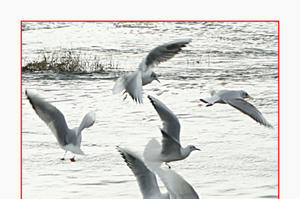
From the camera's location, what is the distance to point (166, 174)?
10.6 ft

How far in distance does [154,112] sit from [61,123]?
3.08 feet

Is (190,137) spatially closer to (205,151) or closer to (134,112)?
(205,151)

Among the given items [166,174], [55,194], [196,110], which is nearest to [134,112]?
[196,110]

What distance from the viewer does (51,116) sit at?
12.0 ft

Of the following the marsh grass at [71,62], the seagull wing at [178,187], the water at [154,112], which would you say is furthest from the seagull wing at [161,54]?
the marsh grass at [71,62]

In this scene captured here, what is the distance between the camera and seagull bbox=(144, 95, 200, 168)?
3395 millimetres

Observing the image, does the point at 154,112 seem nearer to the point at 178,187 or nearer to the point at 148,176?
the point at 148,176

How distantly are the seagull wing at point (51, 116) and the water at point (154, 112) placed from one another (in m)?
0.25

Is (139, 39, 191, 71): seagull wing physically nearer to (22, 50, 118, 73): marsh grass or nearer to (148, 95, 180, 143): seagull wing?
(148, 95, 180, 143): seagull wing

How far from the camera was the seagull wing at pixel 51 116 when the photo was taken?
11.8ft

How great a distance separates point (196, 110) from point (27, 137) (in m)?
1.00

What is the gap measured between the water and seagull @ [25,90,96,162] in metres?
0.20

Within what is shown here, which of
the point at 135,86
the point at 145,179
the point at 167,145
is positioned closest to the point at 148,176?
the point at 145,179

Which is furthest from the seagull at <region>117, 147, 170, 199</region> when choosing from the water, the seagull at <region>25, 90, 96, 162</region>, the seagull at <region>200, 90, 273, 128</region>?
the seagull at <region>200, 90, 273, 128</region>
